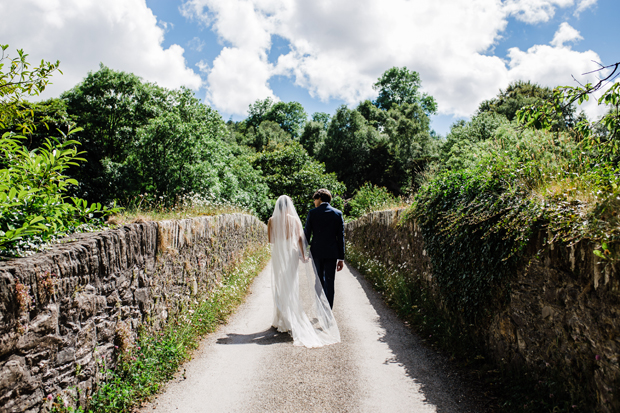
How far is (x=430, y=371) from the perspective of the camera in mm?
4109

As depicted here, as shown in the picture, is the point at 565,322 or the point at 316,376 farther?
the point at 316,376

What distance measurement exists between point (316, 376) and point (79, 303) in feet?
8.15

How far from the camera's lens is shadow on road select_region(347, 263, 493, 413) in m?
3.39

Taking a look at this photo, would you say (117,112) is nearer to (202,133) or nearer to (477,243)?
(202,133)

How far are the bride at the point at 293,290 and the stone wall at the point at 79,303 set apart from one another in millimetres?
1516

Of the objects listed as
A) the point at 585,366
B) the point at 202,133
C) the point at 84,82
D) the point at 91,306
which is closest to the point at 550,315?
the point at 585,366

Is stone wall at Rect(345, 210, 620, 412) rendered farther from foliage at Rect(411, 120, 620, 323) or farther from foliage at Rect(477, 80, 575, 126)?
foliage at Rect(477, 80, 575, 126)

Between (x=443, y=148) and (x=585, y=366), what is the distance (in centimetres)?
3010

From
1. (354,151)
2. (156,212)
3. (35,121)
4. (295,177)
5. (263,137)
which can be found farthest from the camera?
(263,137)

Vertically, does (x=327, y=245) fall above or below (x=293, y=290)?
above

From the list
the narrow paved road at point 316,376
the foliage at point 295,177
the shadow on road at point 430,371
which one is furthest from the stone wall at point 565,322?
the foliage at point 295,177

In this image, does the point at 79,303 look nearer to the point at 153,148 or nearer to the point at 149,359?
the point at 149,359

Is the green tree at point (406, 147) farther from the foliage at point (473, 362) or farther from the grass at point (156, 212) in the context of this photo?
the foliage at point (473, 362)

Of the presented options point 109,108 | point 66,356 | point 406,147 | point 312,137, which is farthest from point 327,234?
point 312,137
